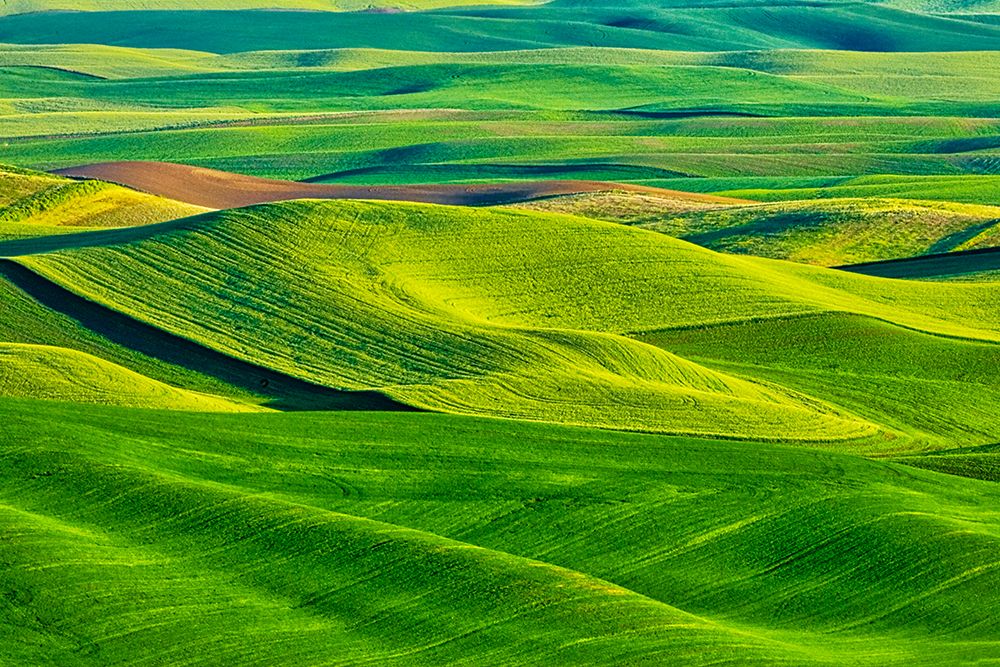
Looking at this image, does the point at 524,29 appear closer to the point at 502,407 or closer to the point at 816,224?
the point at 816,224

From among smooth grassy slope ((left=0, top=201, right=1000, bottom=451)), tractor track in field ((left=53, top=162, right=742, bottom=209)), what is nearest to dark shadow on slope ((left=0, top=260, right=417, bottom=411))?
smooth grassy slope ((left=0, top=201, right=1000, bottom=451))

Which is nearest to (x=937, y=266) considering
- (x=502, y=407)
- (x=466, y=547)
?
(x=502, y=407)

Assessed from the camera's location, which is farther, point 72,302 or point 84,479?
point 72,302

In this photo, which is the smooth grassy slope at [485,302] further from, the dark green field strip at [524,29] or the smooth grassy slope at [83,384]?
the dark green field strip at [524,29]

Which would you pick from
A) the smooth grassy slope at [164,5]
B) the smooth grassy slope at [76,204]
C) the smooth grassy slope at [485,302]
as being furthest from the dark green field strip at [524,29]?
the smooth grassy slope at [485,302]

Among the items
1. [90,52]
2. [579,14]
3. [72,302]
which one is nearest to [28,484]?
[72,302]

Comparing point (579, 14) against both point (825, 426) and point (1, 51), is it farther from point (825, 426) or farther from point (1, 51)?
point (825, 426)
